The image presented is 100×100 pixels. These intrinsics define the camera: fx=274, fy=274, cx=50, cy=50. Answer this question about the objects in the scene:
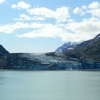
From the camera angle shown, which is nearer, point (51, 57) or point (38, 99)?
point (38, 99)

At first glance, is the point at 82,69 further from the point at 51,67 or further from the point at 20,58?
A: the point at 20,58

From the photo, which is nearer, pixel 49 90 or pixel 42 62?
pixel 49 90

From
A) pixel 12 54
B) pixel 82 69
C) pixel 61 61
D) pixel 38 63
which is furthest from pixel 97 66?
pixel 12 54

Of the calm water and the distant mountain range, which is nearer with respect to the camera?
the calm water

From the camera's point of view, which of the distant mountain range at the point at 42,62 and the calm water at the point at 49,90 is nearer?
the calm water at the point at 49,90

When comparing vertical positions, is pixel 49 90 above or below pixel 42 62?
below

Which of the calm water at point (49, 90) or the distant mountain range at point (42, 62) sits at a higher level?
the distant mountain range at point (42, 62)

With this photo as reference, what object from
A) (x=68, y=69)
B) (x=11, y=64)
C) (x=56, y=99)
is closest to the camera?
(x=56, y=99)

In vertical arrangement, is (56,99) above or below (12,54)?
below

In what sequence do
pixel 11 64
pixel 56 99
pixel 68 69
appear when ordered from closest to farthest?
pixel 56 99 < pixel 11 64 < pixel 68 69

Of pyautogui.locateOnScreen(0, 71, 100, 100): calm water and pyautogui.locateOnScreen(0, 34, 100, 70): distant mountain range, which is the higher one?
pyautogui.locateOnScreen(0, 34, 100, 70): distant mountain range
